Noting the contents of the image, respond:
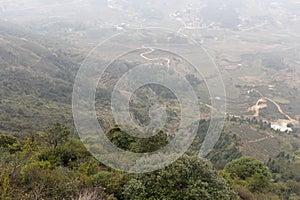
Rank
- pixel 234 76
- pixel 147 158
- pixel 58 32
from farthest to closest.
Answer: pixel 58 32
pixel 234 76
pixel 147 158

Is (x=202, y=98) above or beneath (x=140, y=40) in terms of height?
beneath

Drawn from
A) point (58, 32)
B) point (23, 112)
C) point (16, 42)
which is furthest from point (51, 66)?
point (58, 32)

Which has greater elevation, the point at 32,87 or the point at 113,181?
the point at 113,181

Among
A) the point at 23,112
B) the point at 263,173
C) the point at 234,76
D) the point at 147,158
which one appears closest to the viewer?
the point at 147,158

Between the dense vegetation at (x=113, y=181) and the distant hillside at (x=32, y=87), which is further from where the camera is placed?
Answer: the distant hillside at (x=32, y=87)

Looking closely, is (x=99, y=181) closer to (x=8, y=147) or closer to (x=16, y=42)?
(x=8, y=147)

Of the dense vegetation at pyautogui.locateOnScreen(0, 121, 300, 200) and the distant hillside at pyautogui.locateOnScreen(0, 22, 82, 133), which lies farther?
the distant hillside at pyautogui.locateOnScreen(0, 22, 82, 133)

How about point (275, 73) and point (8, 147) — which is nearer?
point (8, 147)

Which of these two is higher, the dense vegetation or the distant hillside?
the dense vegetation

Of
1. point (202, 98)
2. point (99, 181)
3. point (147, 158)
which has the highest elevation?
point (147, 158)

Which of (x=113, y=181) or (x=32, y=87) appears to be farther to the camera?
(x=32, y=87)

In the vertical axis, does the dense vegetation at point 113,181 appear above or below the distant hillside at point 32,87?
above
